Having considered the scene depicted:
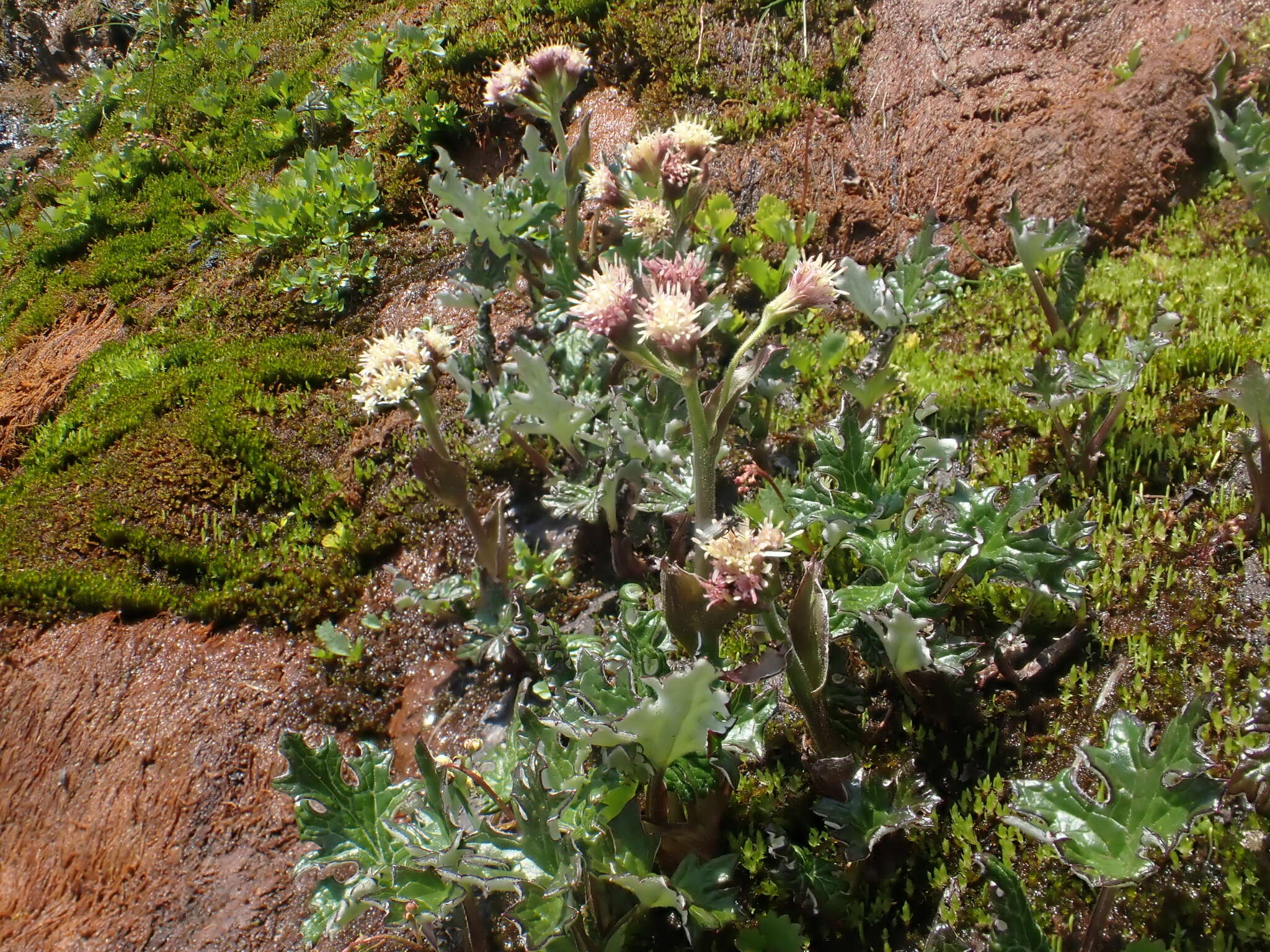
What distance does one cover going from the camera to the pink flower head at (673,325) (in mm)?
2086

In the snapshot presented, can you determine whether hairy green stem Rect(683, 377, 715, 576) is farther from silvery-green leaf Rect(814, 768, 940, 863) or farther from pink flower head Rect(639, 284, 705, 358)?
silvery-green leaf Rect(814, 768, 940, 863)

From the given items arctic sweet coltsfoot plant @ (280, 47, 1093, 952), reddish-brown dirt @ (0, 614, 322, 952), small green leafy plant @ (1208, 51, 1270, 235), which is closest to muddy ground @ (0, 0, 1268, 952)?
reddish-brown dirt @ (0, 614, 322, 952)

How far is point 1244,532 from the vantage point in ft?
7.94

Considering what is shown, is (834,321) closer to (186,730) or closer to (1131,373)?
(1131,373)

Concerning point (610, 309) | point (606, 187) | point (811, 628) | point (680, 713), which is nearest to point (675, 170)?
point (606, 187)

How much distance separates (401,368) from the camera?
2.91 metres

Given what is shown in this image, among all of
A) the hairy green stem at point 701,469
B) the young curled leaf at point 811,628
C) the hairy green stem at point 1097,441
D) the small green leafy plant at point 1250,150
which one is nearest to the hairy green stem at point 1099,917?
the young curled leaf at point 811,628

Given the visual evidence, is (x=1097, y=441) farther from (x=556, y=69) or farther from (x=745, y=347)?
(x=556, y=69)

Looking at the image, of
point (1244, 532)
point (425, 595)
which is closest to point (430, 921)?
point (425, 595)

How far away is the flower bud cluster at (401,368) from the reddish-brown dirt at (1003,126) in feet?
7.01

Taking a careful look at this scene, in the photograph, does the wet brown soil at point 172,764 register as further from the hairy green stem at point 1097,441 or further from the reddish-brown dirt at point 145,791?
the hairy green stem at point 1097,441

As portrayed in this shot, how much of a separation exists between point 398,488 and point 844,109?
3.05 meters

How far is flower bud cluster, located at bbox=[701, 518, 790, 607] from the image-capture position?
200 centimetres

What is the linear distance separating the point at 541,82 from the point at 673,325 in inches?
81.8
